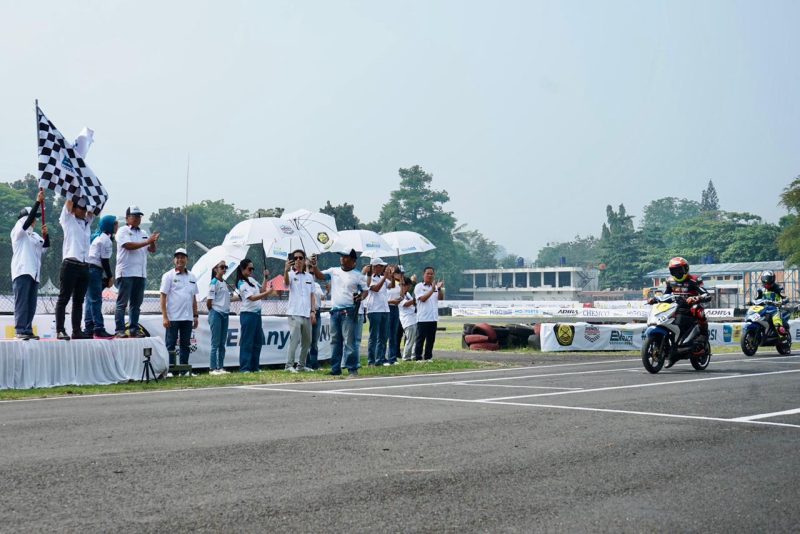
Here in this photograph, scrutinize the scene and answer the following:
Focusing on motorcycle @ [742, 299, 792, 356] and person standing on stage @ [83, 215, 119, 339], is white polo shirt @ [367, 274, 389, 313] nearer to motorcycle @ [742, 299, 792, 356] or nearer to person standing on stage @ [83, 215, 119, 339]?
person standing on stage @ [83, 215, 119, 339]

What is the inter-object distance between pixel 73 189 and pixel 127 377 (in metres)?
2.87

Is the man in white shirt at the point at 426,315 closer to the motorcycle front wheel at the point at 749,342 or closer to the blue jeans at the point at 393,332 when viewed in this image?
the blue jeans at the point at 393,332


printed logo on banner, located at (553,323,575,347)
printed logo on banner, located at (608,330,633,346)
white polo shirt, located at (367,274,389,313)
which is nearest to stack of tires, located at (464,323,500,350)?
printed logo on banner, located at (553,323,575,347)

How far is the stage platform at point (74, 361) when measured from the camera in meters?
12.2

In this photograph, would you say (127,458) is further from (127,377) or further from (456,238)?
(456,238)

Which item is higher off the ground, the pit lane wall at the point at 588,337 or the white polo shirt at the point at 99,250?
the white polo shirt at the point at 99,250

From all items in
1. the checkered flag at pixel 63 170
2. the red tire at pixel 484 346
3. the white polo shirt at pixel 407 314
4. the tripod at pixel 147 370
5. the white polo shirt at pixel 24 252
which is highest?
the checkered flag at pixel 63 170

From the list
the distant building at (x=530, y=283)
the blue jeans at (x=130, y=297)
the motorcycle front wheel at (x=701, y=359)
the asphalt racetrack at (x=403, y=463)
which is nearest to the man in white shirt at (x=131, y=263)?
the blue jeans at (x=130, y=297)

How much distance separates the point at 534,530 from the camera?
15.0 feet

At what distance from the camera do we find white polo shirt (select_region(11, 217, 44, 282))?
12438 millimetres

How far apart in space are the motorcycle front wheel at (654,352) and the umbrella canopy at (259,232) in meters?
12.2

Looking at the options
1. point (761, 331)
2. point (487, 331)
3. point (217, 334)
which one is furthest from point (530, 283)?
point (217, 334)

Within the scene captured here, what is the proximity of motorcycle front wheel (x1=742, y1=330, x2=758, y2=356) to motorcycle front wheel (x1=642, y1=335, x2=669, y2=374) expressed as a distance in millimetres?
6890

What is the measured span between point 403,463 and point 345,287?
921cm
